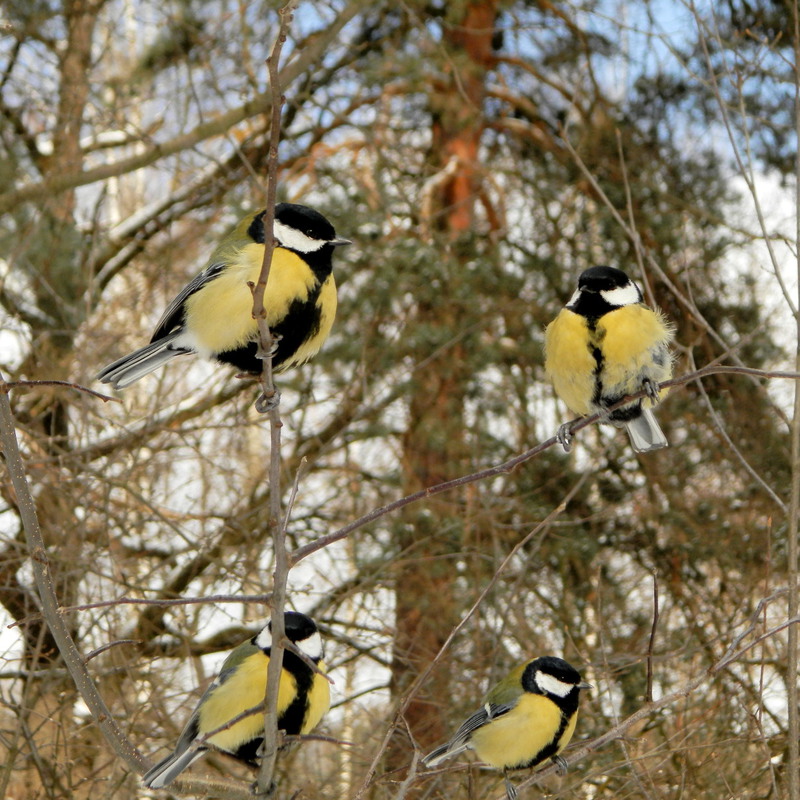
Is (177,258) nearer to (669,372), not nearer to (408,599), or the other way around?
(408,599)

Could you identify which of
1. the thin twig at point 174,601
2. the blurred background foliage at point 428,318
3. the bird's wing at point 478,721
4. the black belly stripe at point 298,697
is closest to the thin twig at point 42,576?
the thin twig at point 174,601

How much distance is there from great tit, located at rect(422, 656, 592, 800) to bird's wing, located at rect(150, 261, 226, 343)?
1.89 meters

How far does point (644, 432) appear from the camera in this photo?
367 centimetres

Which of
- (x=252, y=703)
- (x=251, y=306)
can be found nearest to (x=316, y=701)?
(x=252, y=703)

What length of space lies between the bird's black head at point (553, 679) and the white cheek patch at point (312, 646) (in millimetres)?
946

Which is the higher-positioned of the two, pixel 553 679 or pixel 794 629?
pixel 553 679

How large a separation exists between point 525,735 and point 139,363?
2.08 m

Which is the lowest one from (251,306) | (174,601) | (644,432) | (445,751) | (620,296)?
(174,601)

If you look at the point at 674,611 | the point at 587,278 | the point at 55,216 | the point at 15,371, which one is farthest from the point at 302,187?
the point at 587,278

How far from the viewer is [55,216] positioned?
7.12 metres

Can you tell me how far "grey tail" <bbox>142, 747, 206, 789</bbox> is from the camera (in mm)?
2402

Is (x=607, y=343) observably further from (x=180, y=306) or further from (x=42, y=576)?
(x=42, y=576)

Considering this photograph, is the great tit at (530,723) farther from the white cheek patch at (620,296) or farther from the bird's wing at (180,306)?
the bird's wing at (180,306)

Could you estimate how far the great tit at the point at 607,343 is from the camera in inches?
129
